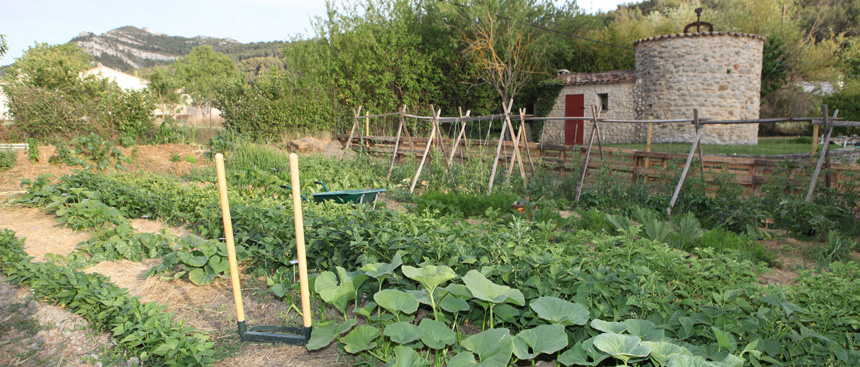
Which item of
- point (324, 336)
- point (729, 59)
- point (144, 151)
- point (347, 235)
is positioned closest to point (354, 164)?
point (144, 151)

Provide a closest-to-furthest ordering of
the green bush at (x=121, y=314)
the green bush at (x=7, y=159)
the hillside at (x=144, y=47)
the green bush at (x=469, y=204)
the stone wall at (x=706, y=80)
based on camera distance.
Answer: the green bush at (x=121, y=314) → the green bush at (x=469, y=204) → the green bush at (x=7, y=159) → the stone wall at (x=706, y=80) → the hillside at (x=144, y=47)

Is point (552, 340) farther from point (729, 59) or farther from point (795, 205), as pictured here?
point (729, 59)

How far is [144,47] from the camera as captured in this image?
88312mm

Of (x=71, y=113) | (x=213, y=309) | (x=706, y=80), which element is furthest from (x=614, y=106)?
(x=213, y=309)

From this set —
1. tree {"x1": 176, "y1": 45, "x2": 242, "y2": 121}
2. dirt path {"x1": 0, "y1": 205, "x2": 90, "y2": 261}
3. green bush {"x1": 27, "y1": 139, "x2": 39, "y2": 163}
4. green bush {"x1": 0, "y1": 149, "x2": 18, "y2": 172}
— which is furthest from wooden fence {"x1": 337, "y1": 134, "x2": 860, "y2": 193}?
tree {"x1": 176, "y1": 45, "x2": 242, "y2": 121}

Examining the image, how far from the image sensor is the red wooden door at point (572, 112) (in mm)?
17531

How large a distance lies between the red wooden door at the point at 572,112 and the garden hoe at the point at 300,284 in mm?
16311

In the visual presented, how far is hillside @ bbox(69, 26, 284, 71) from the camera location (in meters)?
72.0

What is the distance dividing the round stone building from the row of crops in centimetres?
1228

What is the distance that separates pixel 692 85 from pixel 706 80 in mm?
401

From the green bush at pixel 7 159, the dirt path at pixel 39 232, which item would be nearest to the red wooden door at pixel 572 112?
the green bush at pixel 7 159

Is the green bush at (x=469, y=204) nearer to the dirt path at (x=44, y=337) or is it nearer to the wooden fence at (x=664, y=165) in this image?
the wooden fence at (x=664, y=165)

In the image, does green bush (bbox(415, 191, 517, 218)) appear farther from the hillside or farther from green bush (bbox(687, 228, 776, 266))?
the hillside

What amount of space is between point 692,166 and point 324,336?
242 inches
